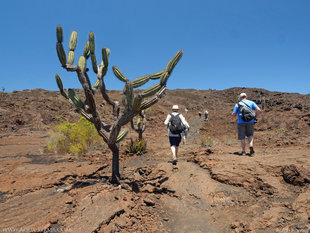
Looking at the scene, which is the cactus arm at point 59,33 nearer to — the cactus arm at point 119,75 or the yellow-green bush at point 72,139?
the cactus arm at point 119,75

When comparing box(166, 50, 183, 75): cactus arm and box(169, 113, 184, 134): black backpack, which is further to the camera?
box(169, 113, 184, 134): black backpack

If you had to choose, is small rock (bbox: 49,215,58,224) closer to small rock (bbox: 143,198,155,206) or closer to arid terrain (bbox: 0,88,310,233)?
arid terrain (bbox: 0,88,310,233)

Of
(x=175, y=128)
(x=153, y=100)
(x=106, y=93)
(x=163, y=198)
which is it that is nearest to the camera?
(x=163, y=198)

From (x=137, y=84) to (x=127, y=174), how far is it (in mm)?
2249

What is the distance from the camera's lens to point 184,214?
330cm

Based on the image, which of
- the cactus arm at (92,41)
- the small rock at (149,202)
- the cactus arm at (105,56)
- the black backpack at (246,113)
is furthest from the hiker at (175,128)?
the cactus arm at (92,41)

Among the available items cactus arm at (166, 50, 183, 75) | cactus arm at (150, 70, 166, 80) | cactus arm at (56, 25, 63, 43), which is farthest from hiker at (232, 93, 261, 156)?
cactus arm at (56, 25, 63, 43)

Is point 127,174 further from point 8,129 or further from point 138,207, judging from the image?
point 8,129

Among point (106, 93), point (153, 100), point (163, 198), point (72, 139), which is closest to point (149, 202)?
point (163, 198)

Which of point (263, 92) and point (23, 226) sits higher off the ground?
point (263, 92)

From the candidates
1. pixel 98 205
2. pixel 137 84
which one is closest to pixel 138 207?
pixel 98 205

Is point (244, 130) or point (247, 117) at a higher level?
point (247, 117)

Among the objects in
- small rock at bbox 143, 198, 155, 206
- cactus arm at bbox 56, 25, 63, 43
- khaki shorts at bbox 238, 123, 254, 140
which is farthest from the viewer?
khaki shorts at bbox 238, 123, 254, 140

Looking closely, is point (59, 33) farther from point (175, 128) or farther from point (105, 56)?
point (175, 128)
